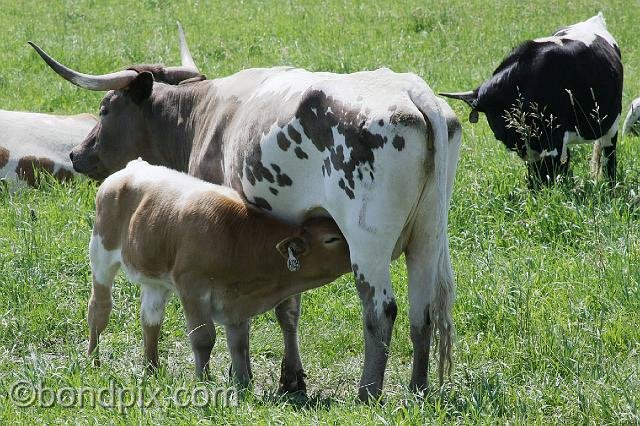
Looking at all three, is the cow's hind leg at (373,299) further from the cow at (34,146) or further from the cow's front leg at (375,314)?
the cow at (34,146)

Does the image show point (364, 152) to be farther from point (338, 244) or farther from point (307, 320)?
point (307, 320)

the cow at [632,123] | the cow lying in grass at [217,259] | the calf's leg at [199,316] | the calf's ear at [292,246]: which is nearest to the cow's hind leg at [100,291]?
the cow lying in grass at [217,259]

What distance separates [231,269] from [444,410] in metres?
1.64

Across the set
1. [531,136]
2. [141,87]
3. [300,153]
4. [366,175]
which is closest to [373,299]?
[366,175]

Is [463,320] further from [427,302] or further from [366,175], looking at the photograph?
[366,175]

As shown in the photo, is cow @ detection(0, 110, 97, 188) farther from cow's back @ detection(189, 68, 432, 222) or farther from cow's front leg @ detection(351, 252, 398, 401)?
cow's front leg @ detection(351, 252, 398, 401)

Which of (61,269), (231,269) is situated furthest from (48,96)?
(231,269)

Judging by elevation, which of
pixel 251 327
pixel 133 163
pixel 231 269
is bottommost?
pixel 251 327

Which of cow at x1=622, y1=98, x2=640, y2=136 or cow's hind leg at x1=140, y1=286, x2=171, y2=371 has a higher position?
cow at x1=622, y1=98, x2=640, y2=136

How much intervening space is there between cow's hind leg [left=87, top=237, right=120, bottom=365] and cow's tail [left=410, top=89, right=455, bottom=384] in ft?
7.01

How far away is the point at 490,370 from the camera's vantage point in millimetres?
6309

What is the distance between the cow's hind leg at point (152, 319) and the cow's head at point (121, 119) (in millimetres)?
1627

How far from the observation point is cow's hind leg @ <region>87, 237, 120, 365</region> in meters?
7.02

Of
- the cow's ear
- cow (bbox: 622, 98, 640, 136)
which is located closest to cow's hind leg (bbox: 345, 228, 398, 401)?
the cow's ear
